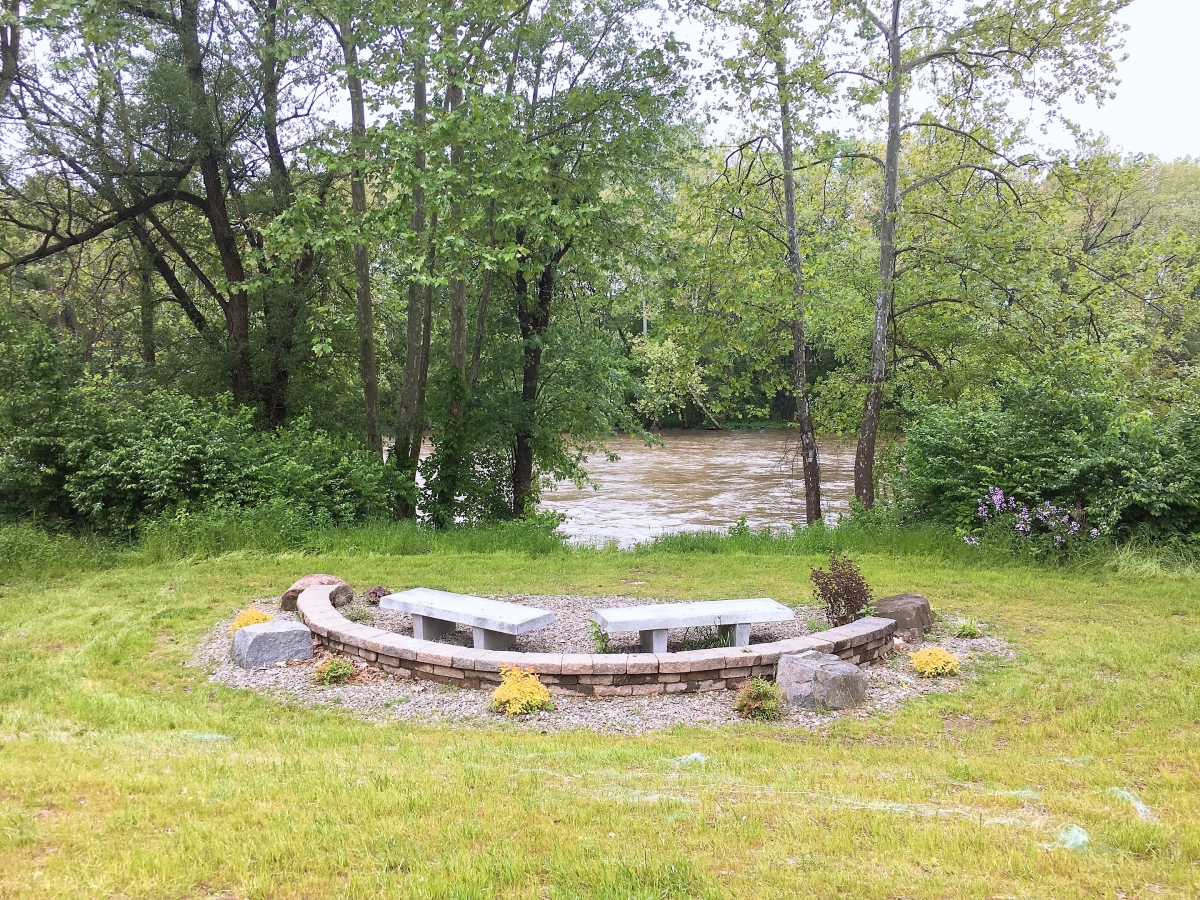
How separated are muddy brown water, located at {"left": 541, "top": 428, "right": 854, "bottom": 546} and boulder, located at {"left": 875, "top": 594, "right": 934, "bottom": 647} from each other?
5.94 m

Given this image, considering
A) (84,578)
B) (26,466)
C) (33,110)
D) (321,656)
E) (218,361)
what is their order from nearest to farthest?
1. (321,656)
2. (84,578)
3. (26,466)
4. (33,110)
5. (218,361)

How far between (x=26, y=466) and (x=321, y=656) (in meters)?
6.47

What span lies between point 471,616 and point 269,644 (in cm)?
147

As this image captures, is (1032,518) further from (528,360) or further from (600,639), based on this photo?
(528,360)

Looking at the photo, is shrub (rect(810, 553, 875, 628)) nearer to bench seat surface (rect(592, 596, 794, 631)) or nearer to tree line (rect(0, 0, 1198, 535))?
bench seat surface (rect(592, 596, 794, 631))

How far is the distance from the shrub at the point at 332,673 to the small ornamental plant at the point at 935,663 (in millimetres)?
3912

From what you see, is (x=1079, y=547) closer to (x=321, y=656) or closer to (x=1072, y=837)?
(x=1072, y=837)

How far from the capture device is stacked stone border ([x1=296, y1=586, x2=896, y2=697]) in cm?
488

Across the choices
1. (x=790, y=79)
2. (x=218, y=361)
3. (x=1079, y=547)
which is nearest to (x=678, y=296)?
(x=790, y=79)

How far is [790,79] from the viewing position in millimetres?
10117

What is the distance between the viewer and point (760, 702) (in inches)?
179

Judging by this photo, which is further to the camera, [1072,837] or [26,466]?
[26,466]

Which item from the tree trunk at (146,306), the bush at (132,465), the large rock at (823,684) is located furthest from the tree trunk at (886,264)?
the tree trunk at (146,306)

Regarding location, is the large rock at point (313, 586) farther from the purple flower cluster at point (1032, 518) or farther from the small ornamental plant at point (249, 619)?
the purple flower cluster at point (1032, 518)
